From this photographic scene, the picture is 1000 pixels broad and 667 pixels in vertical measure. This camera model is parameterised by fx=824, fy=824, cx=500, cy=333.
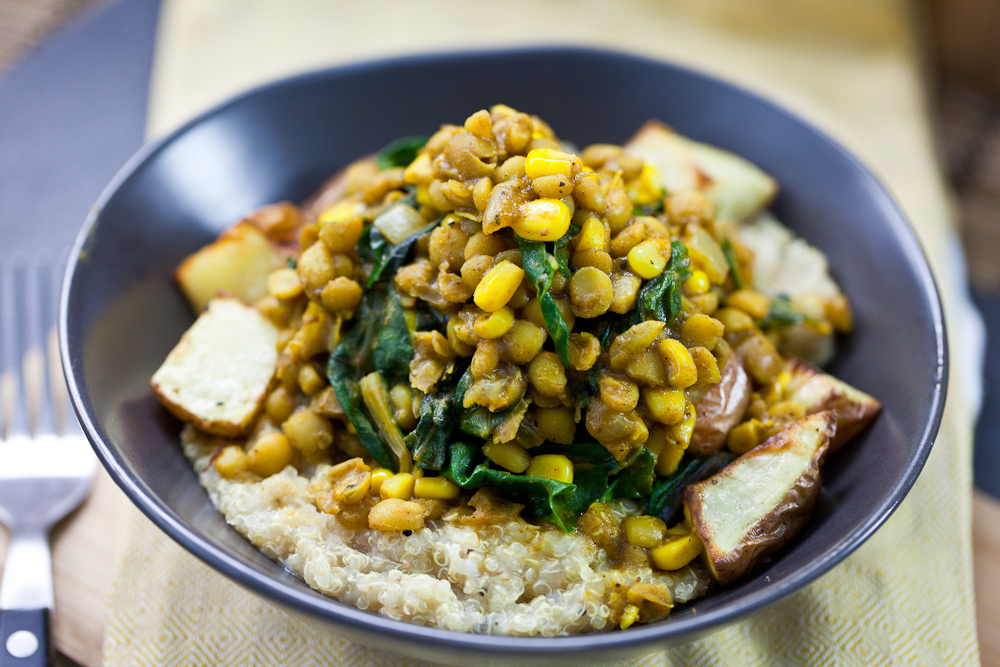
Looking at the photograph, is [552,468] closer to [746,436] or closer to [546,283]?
[546,283]

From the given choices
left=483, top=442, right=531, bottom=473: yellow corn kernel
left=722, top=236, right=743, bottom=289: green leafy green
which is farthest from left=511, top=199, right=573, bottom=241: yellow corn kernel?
left=722, top=236, right=743, bottom=289: green leafy green

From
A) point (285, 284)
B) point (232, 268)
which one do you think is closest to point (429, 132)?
point (232, 268)

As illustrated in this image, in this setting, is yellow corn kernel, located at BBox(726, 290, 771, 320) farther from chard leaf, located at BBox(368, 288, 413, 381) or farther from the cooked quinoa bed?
chard leaf, located at BBox(368, 288, 413, 381)

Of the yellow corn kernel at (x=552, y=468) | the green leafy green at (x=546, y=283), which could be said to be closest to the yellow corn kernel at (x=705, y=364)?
the green leafy green at (x=546, y=283)

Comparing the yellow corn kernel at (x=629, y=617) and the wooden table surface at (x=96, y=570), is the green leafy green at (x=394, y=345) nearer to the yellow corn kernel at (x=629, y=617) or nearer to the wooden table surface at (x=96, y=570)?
the yellow corn kernel at (x=629, y=617)

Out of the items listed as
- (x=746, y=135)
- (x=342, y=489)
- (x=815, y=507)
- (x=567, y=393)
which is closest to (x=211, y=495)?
(x=342, y=489)

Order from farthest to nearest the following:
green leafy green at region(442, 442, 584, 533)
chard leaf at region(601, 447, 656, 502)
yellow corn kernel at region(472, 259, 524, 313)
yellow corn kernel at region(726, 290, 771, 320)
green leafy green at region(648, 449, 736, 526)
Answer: yellow corn kernel at region(726, 290, 771, 320), green leafy green at region(648, 449, 736, 526), chard leaf at region(601, 447, 656, 502), green leafy green at region(442, 442, 584, 533), yellow corn kernel at region(472, 259, 524, 313)
